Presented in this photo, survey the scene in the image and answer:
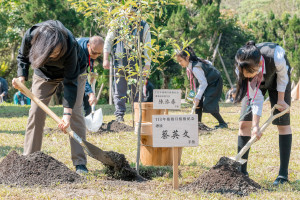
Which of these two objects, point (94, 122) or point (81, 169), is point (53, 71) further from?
point (94, 122)

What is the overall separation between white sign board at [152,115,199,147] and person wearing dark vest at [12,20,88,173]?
821 millimetres

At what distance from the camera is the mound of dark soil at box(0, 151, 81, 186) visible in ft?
11.1

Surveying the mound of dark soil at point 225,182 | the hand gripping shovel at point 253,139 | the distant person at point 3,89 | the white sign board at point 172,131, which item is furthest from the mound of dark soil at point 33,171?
the distant person at point 3,89

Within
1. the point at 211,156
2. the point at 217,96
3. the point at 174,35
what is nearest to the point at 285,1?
the point at 174,35

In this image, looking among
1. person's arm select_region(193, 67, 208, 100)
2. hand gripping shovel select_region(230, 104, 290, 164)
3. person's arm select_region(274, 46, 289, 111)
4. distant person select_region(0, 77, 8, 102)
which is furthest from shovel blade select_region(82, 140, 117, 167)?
distant person select_region(0, 77, 8, 102)

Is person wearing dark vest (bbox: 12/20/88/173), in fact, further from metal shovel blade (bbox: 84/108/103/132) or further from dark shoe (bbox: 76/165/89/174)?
metal shovel blade (bbox: 84/108/103/132)

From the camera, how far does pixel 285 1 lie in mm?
42156

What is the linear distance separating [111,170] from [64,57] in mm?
1236

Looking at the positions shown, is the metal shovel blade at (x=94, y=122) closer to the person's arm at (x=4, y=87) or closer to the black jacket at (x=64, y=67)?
the black jacket at (x=64, y=67)

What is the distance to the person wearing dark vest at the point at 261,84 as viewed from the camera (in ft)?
10.9

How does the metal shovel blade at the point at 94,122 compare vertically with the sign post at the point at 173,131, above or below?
below

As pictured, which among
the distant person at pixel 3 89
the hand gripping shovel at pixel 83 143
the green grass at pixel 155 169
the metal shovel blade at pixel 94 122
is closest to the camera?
the green grass at pixel 155 169

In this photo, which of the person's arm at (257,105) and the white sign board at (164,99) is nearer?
the person's arm at (257,105)

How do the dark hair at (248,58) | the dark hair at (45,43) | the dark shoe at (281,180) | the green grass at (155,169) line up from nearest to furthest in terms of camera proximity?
the dark hair at (45,43) < the green grass at (155,169) < the dark hair at (248,58) < the dark shoe at (281,180)
